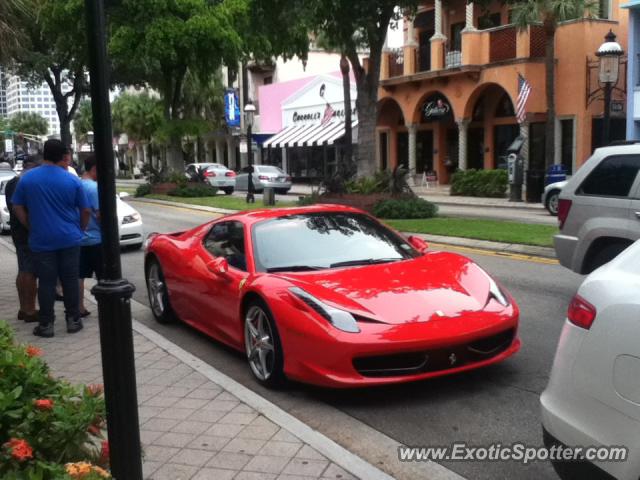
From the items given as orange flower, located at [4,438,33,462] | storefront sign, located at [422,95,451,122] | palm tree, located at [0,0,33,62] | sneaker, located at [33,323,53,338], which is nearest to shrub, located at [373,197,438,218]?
palm tree, located at [0,0,33,62]

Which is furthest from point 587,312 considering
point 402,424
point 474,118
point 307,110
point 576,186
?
A: point 307,110

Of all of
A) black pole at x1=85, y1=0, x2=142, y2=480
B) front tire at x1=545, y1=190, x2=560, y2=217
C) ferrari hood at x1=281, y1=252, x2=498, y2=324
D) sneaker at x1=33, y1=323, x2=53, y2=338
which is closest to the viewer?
black pole at x1=85, y1=0, x2=142, y2=480

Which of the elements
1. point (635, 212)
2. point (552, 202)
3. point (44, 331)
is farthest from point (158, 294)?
point (552, 202)

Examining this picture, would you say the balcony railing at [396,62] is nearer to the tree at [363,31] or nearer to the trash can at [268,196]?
the trash can at [268,196]

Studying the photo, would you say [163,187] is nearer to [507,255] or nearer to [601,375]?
[507,255]

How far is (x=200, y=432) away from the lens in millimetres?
4375

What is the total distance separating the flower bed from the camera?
99.8 inches

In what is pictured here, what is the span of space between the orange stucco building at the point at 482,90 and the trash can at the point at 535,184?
3647 millimetres

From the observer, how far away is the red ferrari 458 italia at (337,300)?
473 centimetres

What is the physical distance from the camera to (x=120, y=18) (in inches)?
1032

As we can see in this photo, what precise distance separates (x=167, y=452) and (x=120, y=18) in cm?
2488

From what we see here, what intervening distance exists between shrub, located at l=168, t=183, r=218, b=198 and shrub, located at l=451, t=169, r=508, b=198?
10300mm

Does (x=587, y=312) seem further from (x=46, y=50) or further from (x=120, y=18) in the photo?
(x=46, y=50)

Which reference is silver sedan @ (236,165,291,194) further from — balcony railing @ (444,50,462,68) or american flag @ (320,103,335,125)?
balcony railing @ (444,50,462,68)
